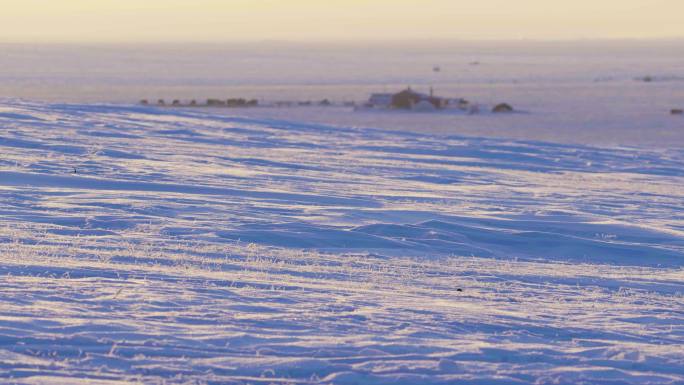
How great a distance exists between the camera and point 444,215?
10773 millimetres

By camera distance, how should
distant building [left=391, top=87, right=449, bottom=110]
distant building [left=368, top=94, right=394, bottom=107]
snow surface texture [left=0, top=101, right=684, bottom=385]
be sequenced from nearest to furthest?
1. snow surface texture [left=0, top=101, right=684, bottom=385]
2. distant building [left=391, top=87, right=449, bottom=110]
3. distant building [left=368, top=94, right=394, bottom=107]

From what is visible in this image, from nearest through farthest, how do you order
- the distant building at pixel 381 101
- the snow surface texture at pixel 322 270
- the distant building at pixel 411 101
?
the snow surface texture at pixel 322 270, the distant building at pixel 411 101, the distant building at pixel 381 101

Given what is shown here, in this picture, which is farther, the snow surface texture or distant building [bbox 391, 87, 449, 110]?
distant building [bbox 391, 87, 449, 110]

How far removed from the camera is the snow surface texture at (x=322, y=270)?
18.8 feet

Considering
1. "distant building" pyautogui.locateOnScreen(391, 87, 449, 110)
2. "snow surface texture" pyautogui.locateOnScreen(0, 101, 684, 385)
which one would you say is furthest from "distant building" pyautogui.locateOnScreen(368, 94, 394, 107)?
"snow surface texture" pyautogui.locateOnScreen(0, 101, 684, 385)

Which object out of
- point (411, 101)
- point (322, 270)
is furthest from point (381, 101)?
point (322, 270)

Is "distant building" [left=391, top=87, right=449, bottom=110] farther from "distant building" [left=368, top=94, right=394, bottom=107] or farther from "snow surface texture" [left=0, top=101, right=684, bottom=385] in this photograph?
"snow surface texture" [left=0, top=101, right=684, bottom=385]

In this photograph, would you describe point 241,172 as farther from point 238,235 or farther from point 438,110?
point 438,110

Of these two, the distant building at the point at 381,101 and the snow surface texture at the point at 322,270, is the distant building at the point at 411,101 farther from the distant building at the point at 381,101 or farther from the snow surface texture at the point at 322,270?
the snow surface texture at the point at 322,270

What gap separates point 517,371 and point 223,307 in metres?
1.80

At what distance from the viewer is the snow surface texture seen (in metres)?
5.73

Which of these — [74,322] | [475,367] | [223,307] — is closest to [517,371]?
[475,367]

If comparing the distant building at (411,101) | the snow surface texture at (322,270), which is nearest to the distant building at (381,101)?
the distant building at (411,101)

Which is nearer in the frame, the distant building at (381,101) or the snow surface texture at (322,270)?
the snow surface texture at (322,270)
